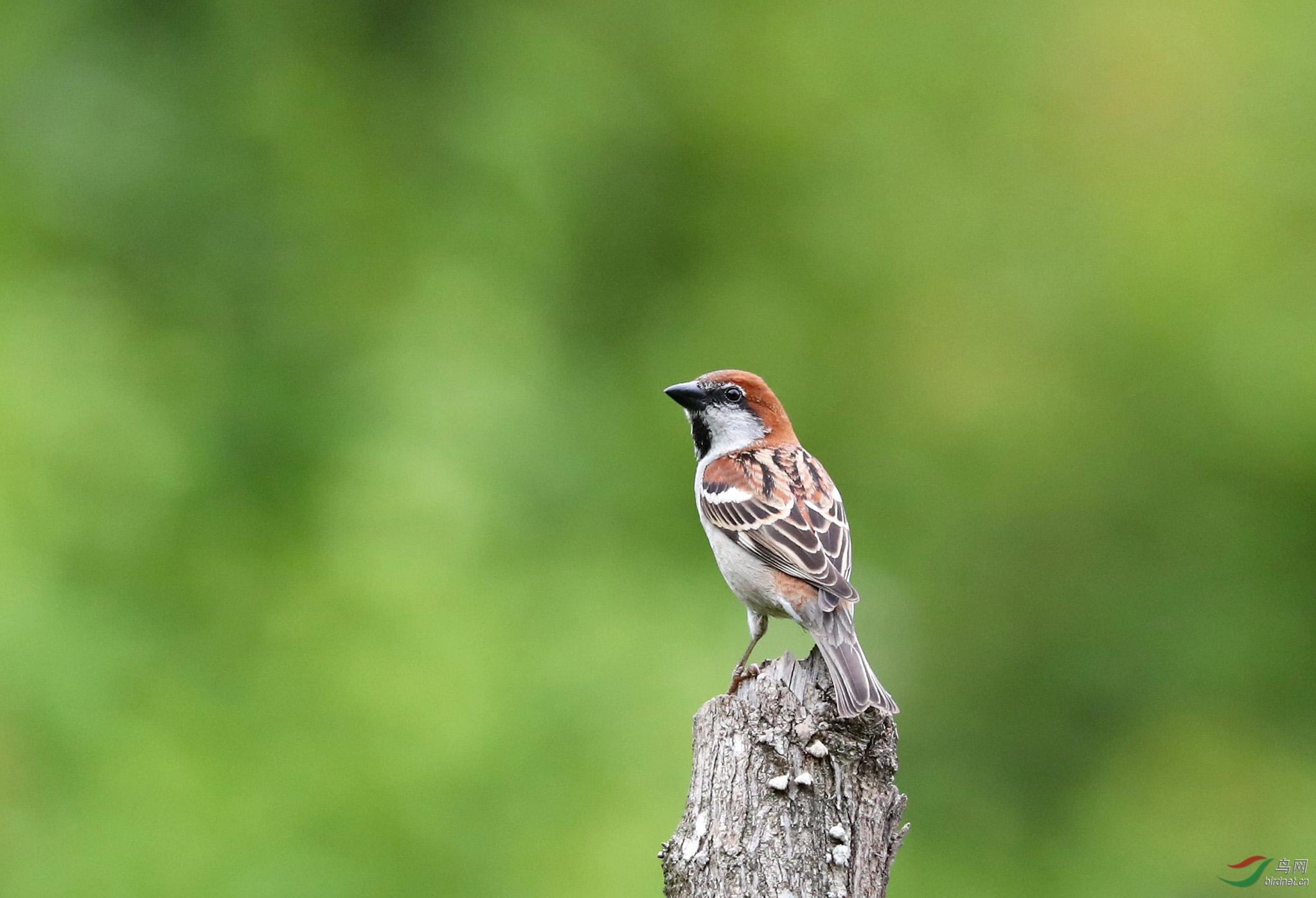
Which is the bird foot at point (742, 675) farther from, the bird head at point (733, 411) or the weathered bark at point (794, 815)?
the bird head at point (733, 411)

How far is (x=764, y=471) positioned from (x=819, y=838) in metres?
2.05

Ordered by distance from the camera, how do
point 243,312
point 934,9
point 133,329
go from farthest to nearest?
point 934,9 < point 243,312 < point 133,329

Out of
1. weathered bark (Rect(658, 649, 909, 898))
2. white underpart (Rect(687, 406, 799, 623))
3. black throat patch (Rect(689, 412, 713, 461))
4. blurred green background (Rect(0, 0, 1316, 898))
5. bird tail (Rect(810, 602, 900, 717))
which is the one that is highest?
blurred green background (Rect(0, 0, 1316, 898))

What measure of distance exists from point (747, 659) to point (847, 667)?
0.92 meters

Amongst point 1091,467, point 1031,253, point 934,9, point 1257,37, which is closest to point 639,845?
point 1091,467

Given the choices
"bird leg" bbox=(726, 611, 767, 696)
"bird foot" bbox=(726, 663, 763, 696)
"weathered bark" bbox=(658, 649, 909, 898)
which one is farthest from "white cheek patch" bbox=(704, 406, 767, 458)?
"weathered bark" bbox=(658, 649, 909, 898)

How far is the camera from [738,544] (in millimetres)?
4469

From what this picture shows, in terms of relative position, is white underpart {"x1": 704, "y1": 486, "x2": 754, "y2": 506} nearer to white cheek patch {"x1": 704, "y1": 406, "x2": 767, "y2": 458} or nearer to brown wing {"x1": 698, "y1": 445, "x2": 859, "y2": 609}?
brown wing {"x1": 698, "y1": 445, "x2": 859, "y2": 609}

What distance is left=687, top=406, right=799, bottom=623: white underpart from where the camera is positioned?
4.38m

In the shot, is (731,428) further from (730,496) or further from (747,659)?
(747,659)

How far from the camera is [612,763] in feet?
21.7

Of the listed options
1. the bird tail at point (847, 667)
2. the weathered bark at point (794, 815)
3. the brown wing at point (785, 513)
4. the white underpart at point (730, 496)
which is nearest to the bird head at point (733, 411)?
the brown wing at point (785, 513)

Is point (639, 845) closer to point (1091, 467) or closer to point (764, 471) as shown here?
point (764, 471)

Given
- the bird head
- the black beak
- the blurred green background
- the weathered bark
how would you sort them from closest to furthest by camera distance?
the weathered bark
the black beak
the bird head
the blurred green background
